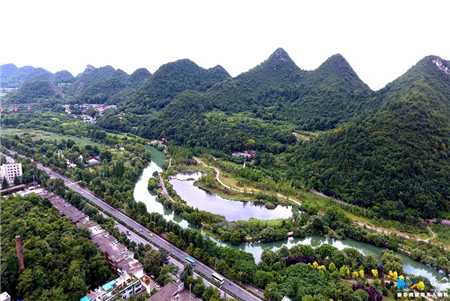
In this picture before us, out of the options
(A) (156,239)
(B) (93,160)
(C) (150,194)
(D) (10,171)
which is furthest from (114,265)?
(B) (93,160)

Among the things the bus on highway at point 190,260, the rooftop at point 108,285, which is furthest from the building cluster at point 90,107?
the rooftop at point 108,285

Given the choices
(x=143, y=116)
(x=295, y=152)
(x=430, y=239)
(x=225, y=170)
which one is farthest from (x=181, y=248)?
(x=143, y=116)

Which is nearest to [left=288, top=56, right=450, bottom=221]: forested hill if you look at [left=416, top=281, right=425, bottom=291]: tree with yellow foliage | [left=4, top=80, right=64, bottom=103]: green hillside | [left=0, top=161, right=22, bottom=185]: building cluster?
[left=416, top=281, right=425, bottom=291]: tree with yellow foliage

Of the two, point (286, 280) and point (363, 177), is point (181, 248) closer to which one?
point (286, 280)

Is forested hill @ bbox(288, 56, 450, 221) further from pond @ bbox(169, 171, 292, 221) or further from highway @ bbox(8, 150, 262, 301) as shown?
highway @ bbox(8, 150, 262, 301)

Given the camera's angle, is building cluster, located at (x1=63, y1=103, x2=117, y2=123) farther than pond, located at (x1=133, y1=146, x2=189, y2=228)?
Yes
